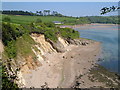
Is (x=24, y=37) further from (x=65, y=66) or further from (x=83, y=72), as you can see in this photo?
(x=83, y=72)

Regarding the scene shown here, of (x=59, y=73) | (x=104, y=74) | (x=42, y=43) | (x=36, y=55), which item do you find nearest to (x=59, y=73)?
(x=59, y=73)

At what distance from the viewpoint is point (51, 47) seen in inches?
1852

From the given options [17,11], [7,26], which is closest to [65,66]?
[7,26]

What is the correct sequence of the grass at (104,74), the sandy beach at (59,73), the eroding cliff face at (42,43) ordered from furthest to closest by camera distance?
the eroding cliff face at (42,43) → the grass at (104,74) → the sandy beach at (59,73)

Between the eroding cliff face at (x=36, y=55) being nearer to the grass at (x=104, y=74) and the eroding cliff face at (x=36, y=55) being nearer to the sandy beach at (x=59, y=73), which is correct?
the sandy beach at (x=59, y=73)

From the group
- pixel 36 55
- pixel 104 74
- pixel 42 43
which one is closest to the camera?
pixel 104 74

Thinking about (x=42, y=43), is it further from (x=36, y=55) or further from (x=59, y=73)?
(x=59, y=73)

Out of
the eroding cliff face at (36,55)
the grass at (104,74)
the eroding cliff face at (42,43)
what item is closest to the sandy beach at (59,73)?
the eroding cliff face at (36,55)

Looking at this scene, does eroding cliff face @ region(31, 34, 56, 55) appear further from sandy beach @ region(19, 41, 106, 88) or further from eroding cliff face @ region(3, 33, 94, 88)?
sandy beach @ region(19, 41, 106, 88)

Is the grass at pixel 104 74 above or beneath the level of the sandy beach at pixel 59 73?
beneath

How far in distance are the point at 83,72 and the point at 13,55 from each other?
1316 cm

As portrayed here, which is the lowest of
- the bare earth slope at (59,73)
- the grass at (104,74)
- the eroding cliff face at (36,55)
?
the grass at (104,74)

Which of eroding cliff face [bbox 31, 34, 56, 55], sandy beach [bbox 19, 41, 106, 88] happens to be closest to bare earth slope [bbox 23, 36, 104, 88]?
sandy beach [bbox 19, 41, 106, 88]

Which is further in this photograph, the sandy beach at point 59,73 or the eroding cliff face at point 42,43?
the eroding cliff face at point 42,43
